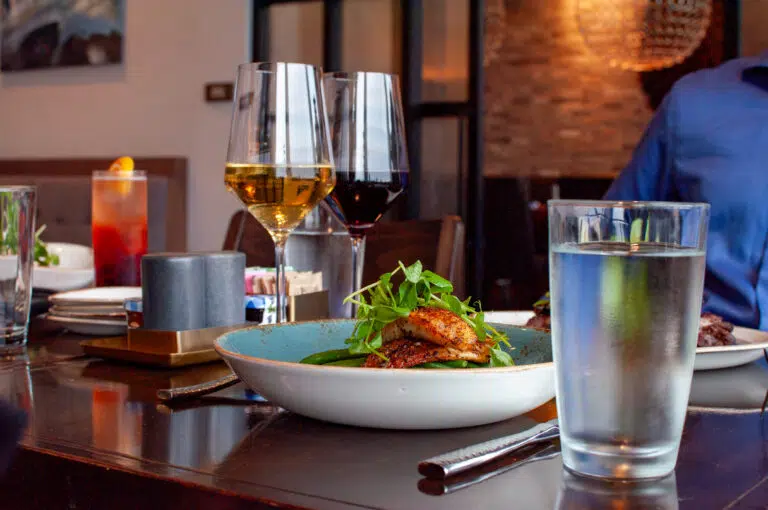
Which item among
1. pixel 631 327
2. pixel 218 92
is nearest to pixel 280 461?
pixel 631 327

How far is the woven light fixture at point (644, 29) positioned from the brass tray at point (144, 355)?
16.4ft

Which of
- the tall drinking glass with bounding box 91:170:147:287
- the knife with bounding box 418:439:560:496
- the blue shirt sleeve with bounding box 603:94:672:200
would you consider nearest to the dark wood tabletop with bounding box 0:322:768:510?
the knife with bounding box 418:439:560:496

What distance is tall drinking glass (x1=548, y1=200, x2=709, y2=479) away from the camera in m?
0.51

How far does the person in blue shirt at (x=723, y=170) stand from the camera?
170 cm

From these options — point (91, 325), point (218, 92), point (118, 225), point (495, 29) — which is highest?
point (495, 29)

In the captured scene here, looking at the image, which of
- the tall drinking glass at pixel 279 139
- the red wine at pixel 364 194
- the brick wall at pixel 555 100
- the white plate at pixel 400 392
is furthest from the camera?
the brick wall at pixel 555 100

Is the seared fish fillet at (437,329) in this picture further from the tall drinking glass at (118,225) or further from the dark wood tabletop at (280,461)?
the tall drinking glass at (118,225)

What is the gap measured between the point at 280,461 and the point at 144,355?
38cm

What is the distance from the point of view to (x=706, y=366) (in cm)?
88

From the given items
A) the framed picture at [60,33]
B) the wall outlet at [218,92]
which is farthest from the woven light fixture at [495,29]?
the framed picture at [60,33]

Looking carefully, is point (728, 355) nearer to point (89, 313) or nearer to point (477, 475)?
point (477, 475)

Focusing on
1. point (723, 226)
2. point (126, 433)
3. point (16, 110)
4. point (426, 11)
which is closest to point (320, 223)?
point (126, 433)

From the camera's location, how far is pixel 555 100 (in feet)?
25.4

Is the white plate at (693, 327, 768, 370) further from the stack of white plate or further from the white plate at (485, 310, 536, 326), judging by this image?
the stack of white plate
